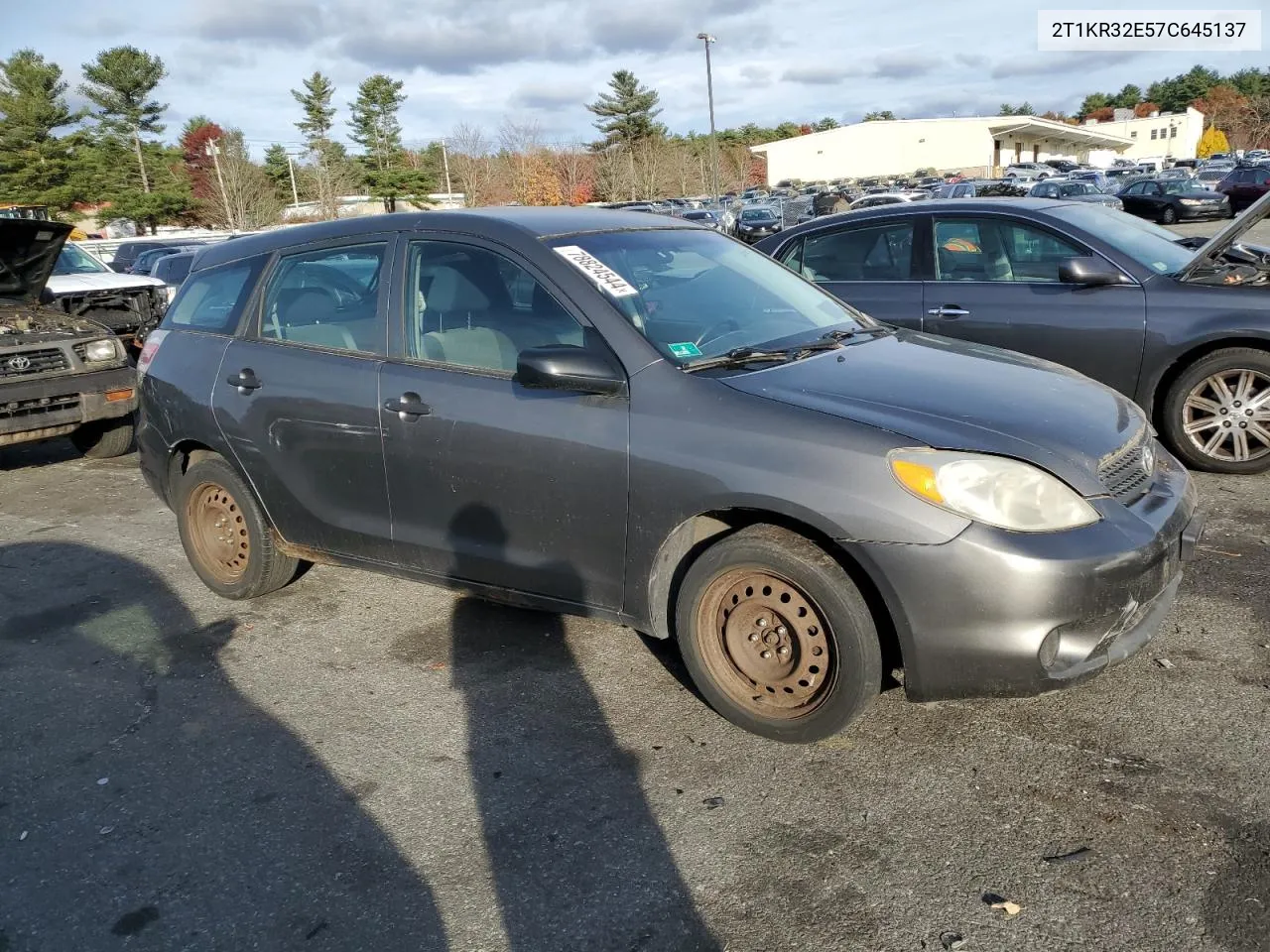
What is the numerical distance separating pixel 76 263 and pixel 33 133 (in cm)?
4483

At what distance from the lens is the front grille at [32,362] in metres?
6.96

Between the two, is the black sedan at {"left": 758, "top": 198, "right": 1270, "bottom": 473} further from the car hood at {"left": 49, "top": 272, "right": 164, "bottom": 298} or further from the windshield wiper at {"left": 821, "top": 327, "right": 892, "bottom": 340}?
the car hood at {"left": 49, "top": 272, "right": 164, "bottom": 298}

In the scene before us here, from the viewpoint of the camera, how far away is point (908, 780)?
2.99 meters

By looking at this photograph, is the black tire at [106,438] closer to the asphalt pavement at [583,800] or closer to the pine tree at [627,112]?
the asphalt pavement at [583,800]

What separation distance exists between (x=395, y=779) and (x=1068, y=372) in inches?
114

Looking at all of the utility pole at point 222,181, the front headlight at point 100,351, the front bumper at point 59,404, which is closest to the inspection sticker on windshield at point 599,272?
the front bumper at point 59,404

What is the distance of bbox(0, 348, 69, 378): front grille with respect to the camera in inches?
274

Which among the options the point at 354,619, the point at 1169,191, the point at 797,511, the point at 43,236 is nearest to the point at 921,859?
the point at 797,511

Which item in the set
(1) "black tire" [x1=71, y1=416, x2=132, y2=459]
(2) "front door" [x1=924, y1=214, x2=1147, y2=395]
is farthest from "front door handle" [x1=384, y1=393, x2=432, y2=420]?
(1) "black tire" [x1=71, y1=416, x2=132, y2=459]

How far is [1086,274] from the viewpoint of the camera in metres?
5.72

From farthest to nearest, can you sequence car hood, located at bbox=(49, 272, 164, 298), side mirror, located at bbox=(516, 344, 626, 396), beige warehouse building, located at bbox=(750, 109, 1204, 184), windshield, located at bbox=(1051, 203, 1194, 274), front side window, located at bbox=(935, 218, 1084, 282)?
beige warehouse building, located at bbox=(750, 109, 1204, 184), car hood, located at bbox=(49, 272, 164, 298), front side window, located at bbox=(935, 218, 1084, 282), windshield, located at bbox=(1051, 203, 1194, 274), side mirror, located at bbox=(516, 344, 626, 396)

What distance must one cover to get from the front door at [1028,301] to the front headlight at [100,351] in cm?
605

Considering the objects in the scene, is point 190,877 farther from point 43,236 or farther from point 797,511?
point 43,236

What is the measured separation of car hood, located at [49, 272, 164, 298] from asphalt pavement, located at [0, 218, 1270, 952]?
682cm
